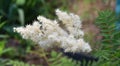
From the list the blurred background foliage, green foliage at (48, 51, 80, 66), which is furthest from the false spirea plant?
the blurred background foliage

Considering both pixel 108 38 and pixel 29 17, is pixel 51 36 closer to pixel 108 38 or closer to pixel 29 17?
pixel 108 38

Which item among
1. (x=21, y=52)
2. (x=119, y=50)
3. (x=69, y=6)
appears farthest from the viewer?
(x=69, y=6)

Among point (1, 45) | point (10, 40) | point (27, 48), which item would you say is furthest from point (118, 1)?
point (10, 40)

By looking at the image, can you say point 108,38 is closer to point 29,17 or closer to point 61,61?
point 61,61

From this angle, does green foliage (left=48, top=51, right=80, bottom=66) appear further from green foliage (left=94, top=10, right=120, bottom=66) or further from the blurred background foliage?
the blurred background foliage

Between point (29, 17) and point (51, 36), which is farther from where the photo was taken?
point (29, 17)

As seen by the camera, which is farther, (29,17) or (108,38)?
(29,17)

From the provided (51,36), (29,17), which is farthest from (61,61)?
(29,17)

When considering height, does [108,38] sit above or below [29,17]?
below

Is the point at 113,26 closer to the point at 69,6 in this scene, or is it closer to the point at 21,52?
the point at 21,52
